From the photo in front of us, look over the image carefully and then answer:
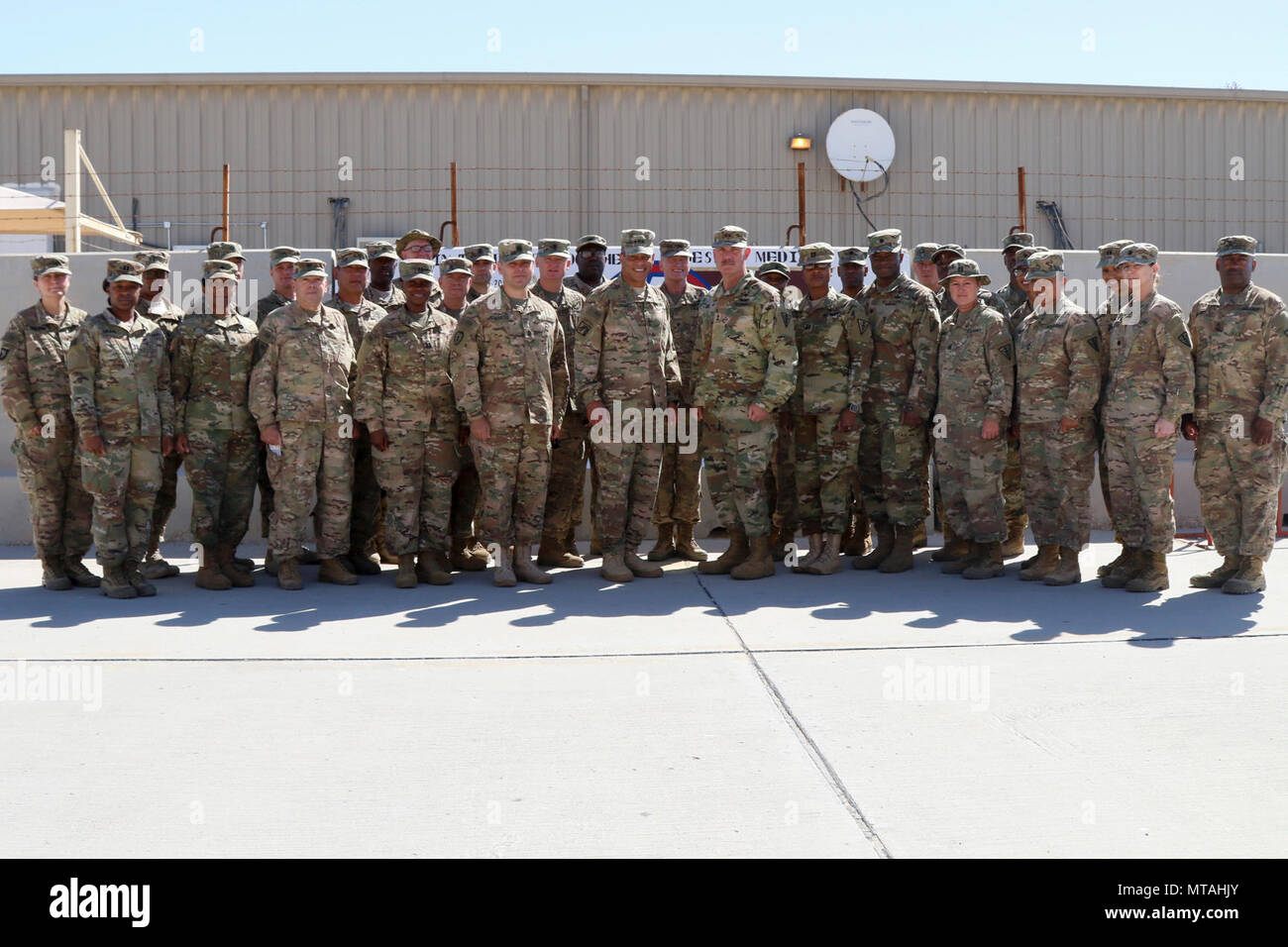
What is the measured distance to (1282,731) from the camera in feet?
14.7

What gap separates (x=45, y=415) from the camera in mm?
7395

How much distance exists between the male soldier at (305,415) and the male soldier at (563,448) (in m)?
1.38

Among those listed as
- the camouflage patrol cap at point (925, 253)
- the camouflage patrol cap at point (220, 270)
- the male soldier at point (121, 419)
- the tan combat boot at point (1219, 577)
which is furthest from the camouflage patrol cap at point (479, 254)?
the tan combat boot at point (1219, 577)

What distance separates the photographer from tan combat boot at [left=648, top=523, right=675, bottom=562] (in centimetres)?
878

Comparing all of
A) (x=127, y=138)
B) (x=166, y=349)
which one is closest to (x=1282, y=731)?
(x=166, y=349)

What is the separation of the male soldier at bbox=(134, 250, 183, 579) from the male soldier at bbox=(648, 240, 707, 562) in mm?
3283

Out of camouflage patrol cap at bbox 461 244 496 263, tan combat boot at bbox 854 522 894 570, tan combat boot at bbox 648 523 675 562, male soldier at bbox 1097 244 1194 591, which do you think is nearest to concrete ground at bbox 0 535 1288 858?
male soldier at bbox 1097 244 1194 591

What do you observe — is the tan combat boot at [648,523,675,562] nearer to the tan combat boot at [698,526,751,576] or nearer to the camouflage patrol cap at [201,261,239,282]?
the tan combat boot at [698,526,751,576]

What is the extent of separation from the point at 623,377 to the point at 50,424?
356cm

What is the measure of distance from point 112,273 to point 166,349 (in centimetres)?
56

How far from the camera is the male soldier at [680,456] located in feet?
27.9

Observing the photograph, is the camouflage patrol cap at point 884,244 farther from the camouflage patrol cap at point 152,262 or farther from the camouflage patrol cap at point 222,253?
the camouflage patrol cap at point 152,262

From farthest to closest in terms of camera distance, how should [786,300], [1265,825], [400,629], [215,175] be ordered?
[215,175] → [786,300] → [400,629] → [1265,825]

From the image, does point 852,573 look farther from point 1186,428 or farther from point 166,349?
point 166,349
